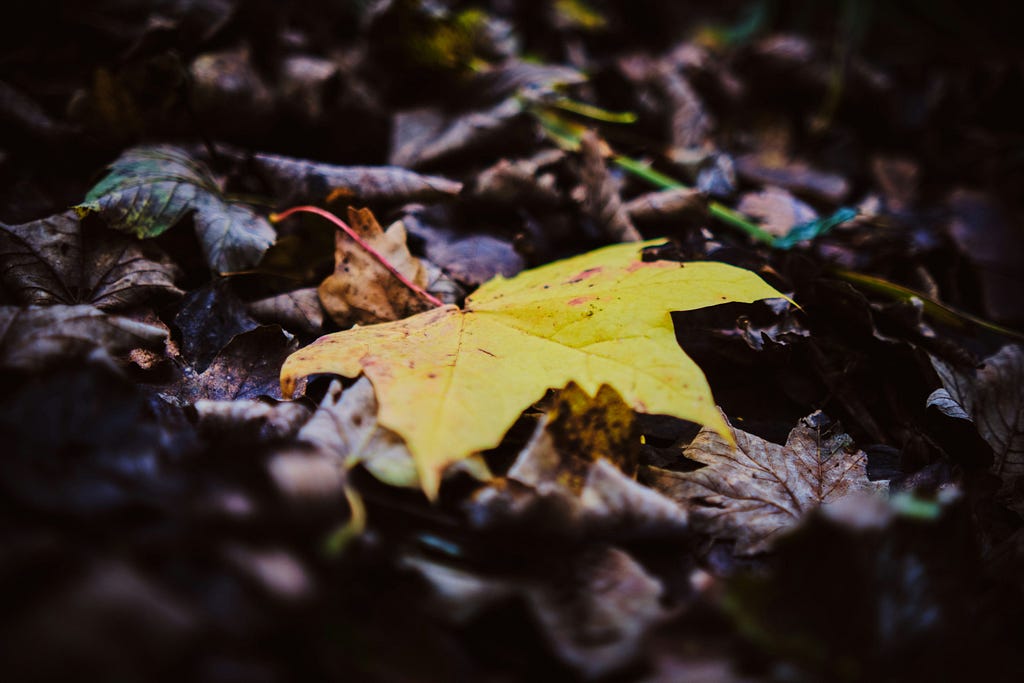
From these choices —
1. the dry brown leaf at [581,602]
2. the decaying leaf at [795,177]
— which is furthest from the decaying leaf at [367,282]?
the decaying leaf at [795,177]

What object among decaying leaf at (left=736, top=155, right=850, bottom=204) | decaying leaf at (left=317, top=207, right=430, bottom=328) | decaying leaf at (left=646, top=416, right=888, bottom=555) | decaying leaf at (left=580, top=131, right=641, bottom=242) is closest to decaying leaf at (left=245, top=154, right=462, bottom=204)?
decaying leaf at (left=317, top=207, right=430, bottom=328)

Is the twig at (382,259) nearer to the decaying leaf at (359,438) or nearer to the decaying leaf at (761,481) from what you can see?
the decaying leaf at (359,438)

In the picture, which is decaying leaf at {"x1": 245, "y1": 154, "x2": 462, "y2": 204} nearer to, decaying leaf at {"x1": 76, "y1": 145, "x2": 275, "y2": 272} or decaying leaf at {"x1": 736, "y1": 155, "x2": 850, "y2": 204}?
decaying leaf at {"x1": 76, "y1": 145, "x2": 275, "y2": 272}

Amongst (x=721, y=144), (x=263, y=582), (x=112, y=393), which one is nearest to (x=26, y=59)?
(x=112, y=393)

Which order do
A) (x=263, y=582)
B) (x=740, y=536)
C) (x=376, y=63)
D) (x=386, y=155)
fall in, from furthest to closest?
(x=376, y=63) < (x=386, y=155) < (x=740, y=536) < (x=263, y=582)

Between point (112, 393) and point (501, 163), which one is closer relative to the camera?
point (112, 393)

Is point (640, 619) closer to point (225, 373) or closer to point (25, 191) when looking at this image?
point (225, 373)

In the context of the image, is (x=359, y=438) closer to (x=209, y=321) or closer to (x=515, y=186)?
(x=209, y=321)
